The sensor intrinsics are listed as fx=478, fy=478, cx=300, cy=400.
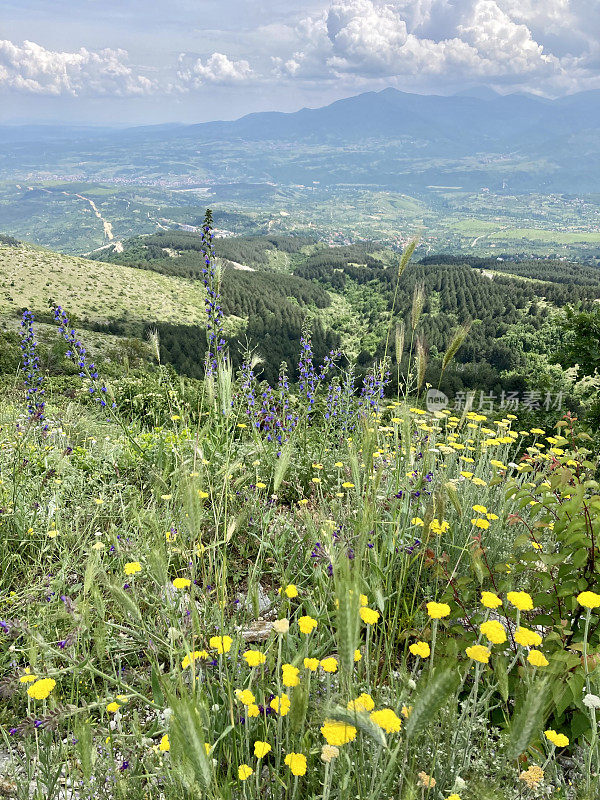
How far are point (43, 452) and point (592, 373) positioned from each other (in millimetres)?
11948

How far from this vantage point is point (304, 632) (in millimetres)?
1809

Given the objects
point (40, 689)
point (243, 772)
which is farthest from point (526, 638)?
point (40, 689)

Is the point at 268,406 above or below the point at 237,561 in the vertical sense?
above

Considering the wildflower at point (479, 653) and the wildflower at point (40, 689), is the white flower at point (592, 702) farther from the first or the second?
the wildflower at point (40, 689)

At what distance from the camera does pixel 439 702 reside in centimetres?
115

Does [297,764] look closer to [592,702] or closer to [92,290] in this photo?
[592,702]

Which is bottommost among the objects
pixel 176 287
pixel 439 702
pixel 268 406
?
pixel 176 287

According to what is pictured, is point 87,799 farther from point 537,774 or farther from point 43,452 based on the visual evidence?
point 43,452

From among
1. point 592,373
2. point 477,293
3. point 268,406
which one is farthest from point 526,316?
point 268,406

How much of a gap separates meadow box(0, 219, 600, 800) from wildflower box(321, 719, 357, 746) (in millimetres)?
13

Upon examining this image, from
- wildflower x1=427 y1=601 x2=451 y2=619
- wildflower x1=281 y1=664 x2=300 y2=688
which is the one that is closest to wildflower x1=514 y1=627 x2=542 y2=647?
wildflower x1=427 y1=601 x2=451 y2=619

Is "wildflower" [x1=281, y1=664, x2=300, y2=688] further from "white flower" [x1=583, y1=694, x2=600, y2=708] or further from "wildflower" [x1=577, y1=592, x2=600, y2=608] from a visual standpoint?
"wildflower" [x1=577, y1=592, x2=600, y2=608]

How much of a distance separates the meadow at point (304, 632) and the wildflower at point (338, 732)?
1 centimetres

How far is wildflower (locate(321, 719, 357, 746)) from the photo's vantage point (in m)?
1.22
